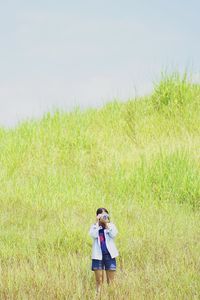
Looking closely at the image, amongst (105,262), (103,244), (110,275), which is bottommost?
(110,275)

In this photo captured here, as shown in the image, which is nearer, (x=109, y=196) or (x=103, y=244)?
(x=103, y=244)

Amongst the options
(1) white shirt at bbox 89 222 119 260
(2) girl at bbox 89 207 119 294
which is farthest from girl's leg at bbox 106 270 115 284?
(1) white shirt at bbox 89 222 119 260

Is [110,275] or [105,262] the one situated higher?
[105,262]

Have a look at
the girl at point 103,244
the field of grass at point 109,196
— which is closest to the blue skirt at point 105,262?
the girl at point 103,244

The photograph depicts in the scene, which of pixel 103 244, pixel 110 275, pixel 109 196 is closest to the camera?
pixel 103 244

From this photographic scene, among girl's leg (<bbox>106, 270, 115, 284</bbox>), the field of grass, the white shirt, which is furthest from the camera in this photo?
the field of grass

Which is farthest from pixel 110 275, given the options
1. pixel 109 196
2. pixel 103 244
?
pixel 109 196

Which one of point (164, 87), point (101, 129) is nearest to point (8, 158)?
point (101, 129)

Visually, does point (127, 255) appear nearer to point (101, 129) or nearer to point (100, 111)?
point (101, 129)

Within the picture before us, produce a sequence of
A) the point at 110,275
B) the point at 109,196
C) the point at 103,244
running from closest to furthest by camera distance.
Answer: the point at 103,244 < the point at 110,275 < the point at 109,196

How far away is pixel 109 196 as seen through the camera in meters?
11.1

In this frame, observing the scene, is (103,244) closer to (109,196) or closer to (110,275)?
(110,275)

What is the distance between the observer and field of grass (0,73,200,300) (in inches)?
254

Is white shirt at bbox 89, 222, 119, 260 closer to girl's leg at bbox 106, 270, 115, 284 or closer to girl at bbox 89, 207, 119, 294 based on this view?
girl at bbox 89, 207, 119, 294
